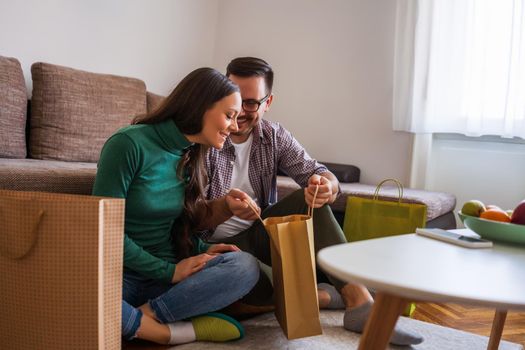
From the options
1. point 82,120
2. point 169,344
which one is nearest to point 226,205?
point 169,344

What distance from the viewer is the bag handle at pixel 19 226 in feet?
3.50

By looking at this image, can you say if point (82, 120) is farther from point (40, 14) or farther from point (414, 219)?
point (414, 219)

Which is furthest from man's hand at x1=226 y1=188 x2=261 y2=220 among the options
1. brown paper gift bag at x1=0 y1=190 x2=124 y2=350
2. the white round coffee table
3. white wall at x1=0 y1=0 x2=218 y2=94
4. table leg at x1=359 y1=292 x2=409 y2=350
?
white wall at x1=0 y1=0 x2=218 y2=94

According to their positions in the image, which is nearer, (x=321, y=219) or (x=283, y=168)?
(x=321, y=219)

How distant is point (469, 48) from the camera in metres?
Answer: 2.70

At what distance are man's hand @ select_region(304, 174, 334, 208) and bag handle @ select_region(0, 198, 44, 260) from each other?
77 cm

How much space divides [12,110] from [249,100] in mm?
951

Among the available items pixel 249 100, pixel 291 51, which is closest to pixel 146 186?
pixel 249 100

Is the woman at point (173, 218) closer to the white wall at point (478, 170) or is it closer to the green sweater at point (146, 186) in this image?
the green sweater at point (146, 186)

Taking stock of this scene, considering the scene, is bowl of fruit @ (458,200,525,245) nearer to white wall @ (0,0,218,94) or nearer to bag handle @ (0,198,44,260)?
bag handle @ (0,198,44,260)

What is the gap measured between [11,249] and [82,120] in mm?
1236

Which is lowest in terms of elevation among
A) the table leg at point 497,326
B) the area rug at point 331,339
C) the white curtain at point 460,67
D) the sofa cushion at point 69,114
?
the area rug at point 331,339

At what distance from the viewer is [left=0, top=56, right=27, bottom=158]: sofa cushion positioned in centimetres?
200

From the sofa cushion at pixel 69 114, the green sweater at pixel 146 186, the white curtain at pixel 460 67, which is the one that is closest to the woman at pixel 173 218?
the green sweater at pixel 146 186
